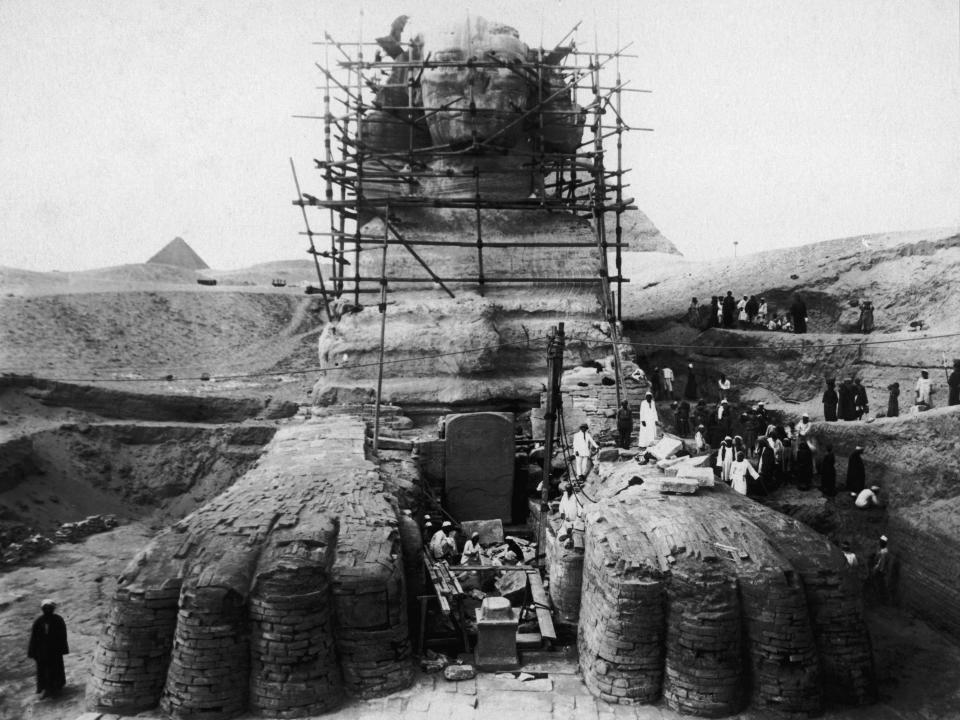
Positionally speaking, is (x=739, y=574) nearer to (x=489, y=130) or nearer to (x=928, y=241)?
(x=489, y=130)

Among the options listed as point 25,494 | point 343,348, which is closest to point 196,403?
point 25,494

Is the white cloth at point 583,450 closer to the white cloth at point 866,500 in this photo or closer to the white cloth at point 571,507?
the white cloth at point 571,507

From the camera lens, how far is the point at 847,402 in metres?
13.8

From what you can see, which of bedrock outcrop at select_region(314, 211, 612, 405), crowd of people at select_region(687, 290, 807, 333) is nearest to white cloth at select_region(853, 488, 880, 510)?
bedrock outcrop at select_region(314, 211, 612, 405)

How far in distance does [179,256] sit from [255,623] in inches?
1314

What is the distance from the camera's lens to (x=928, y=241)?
18.4 meters

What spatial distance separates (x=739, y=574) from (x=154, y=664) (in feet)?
16.7

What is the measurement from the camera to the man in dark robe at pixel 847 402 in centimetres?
1378

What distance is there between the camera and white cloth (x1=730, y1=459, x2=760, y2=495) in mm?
11086

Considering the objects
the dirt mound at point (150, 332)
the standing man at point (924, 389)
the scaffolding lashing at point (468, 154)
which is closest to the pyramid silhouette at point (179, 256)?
the dirt mound at point (150, 332)

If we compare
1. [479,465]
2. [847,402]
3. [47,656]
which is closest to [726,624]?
[479,465]

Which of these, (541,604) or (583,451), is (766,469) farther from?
(541,604)

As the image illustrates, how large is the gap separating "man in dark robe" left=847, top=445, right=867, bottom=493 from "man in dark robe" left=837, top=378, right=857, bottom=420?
206 cm

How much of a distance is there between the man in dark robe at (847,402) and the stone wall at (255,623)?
29.7ft
